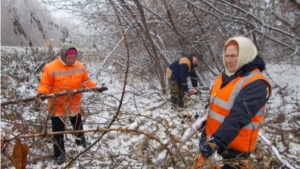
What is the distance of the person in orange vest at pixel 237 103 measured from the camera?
4.90ft

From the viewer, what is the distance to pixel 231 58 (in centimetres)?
175

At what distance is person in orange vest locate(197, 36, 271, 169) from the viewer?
1.49m

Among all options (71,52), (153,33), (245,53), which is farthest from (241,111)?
(153,33)

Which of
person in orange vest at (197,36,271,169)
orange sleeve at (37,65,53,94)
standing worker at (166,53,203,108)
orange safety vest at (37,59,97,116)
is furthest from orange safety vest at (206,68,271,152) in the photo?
standing worker at (166,53,203,108)

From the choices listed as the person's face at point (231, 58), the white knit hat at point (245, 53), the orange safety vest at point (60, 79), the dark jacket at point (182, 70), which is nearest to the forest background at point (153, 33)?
the dark jacket at point (182, 70)

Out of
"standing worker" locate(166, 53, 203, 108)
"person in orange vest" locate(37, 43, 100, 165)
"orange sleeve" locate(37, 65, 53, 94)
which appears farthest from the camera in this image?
"standing worker" locate(166, 53, 203, 108)

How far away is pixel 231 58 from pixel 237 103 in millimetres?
406

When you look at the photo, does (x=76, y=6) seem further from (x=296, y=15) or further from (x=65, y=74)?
(x=296, y=15)

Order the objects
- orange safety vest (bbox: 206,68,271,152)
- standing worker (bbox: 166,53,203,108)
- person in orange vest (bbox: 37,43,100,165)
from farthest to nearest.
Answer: standing worker (bbox: 166,53,203,108) → person in orange vest (bbox: 37,43,100,165) → orange safety vest (bbox: 206,68,271,152)

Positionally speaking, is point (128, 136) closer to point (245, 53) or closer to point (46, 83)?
point (46, 83)

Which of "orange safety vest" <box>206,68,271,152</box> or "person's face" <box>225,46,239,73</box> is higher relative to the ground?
"person's face" <box>225,46,239,73</box>

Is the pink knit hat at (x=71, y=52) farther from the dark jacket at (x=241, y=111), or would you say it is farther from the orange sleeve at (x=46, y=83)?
the dark jacket at (x=241, y=111)

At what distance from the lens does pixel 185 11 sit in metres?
6.85

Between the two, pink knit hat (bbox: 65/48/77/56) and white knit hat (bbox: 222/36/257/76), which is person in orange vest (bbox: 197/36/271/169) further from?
pink knit hat (bbox: 65/48/77/56)
